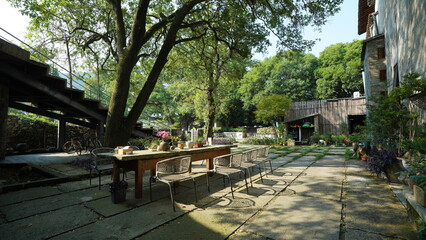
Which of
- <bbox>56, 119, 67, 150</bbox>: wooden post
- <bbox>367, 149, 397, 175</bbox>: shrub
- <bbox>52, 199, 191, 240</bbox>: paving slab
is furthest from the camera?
<bbox>56, 119, 67, 150</bbox>: wooden post

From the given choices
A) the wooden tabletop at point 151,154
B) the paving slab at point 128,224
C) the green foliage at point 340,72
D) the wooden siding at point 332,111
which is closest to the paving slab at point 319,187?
the wooden tabletop at point 151,154

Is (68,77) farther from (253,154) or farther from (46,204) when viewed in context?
(253,154)

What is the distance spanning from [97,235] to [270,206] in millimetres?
2530

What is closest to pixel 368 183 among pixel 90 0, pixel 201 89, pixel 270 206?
pixel 270 206

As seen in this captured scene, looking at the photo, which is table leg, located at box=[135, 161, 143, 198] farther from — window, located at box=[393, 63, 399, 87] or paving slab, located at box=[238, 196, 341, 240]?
window, located at box=[393, 63, 399, 87]

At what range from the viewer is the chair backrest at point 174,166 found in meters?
3.38

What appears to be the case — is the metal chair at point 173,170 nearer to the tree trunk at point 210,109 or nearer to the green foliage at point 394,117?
the green foliage at point 394,117

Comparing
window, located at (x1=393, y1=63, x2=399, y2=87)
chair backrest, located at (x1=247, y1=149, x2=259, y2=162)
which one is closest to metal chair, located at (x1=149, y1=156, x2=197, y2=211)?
chair backrest, located at (x1=247, y1=149, x2=259, y2=162)

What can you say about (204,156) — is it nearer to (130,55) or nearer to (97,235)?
(97,235)

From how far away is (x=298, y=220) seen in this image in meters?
2.75

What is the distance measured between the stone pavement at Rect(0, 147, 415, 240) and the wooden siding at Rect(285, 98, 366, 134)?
17.7 metres

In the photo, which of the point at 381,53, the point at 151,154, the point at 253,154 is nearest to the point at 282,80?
the point at 381,53

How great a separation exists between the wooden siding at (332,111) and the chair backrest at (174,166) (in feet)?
61.2

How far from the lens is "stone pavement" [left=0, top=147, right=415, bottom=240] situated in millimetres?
2410
